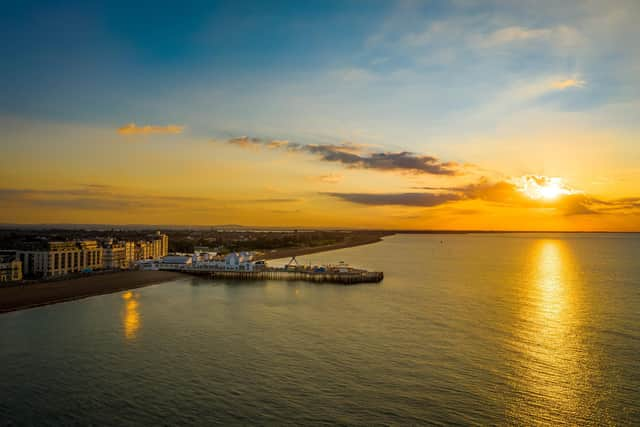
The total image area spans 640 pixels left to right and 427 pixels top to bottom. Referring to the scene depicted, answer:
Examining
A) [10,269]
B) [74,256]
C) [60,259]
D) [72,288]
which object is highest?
[74,256]

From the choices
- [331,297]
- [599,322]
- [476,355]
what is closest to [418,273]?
Answer: [331,297]

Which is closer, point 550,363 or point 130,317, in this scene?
point 550,363

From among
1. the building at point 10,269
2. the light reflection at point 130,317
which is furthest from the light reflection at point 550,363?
the building at point 10,269

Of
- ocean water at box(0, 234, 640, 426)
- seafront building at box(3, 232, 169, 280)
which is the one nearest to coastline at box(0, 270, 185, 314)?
ocean water at box(0, 234, 640, 426)

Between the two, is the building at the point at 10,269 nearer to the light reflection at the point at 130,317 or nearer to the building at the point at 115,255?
the light reflection at the point at 130,317

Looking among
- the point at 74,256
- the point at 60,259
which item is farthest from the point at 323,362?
the point at 74,256

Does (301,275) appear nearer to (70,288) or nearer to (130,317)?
(70,288)
